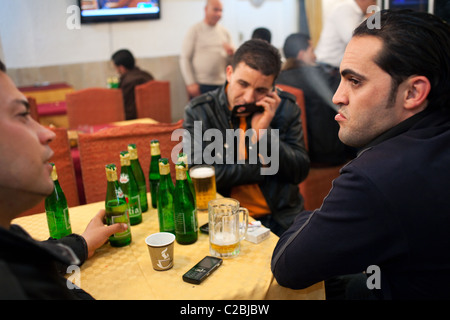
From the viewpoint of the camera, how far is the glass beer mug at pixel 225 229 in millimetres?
1215

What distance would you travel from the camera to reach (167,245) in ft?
3.71

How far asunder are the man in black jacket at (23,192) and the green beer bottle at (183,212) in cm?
53

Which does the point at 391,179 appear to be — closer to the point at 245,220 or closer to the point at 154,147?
the point at 245,220

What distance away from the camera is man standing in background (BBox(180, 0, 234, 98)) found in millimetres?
4797

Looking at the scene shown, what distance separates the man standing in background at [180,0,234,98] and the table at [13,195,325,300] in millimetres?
3764

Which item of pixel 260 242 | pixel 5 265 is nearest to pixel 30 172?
pixel 5 265

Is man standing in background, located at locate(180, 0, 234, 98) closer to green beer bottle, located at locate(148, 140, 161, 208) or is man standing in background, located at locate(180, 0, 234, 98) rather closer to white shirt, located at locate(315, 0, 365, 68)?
white shirt, located at locate(315, 0, 365, 68)

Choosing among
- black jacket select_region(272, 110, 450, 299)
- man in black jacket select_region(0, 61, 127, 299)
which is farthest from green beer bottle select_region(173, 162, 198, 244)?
man in black jacket select_region(0, 61, 127, 299)

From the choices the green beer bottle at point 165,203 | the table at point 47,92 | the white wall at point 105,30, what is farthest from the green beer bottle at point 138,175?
the white wall at point 105,30

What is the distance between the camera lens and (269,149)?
1.86 metres

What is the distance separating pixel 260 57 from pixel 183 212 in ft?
2.87

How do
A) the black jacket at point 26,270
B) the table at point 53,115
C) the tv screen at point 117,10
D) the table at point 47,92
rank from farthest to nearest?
the tv screen at point 117,10, the table at point 47,92, the table at point 53,115, the black jacket at point 26,270

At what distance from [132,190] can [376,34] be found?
94 cm

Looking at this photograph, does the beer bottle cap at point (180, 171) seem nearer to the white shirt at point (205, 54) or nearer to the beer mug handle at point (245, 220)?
the beer mug handle at point (245, 220)
